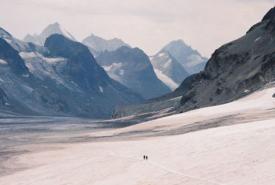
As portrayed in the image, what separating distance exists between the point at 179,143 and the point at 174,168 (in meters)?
16.8

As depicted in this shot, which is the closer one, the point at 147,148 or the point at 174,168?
the point at 174,168

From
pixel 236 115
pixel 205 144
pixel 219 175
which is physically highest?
pixel 236 115

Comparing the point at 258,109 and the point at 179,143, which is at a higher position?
the point at 258,109

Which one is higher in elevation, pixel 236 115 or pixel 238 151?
pixel 236 115

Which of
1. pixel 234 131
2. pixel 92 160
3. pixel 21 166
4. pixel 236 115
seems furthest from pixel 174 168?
pixel 236 115

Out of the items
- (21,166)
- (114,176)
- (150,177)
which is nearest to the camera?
(150,177)

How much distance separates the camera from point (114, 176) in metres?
72.8

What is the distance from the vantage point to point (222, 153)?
70875 millimetres

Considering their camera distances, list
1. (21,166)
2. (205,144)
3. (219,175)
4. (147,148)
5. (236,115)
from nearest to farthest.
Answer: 1. (219,175)
2. (205,144)
3. (147,148)
4. (21,166)
5. (236,115)

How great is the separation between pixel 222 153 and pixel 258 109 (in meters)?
75.8

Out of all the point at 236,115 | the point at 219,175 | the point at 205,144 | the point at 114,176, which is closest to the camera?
the point at 219,175

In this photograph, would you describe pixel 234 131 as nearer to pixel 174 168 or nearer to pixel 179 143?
pixel 179 143

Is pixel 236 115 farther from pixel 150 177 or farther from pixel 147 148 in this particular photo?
pixel 150 177

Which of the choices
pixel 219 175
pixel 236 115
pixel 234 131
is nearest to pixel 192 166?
pixel 219 175
